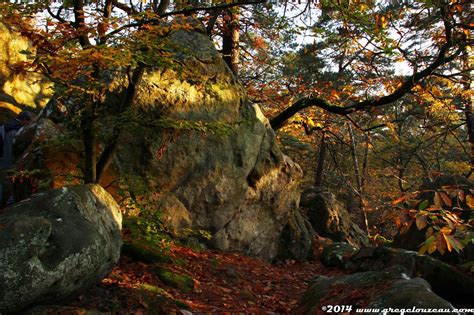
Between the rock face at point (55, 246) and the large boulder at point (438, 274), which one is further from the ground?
the rock face at point (55, 246)

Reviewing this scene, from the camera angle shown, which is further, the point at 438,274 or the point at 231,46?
the point at 231,46

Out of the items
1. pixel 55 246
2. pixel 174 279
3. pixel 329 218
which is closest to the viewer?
pixel 55 246

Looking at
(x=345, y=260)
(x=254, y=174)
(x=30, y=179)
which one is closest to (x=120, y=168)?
(x=30, y=179)

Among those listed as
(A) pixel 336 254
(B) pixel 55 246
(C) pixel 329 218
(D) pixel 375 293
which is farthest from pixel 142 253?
(C) pixel 329 218

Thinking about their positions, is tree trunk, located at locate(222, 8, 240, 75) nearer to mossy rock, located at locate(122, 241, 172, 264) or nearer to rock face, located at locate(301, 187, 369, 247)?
rock face, located at locate(301, 187, 369, 247)

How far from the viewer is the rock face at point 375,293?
3.45 m

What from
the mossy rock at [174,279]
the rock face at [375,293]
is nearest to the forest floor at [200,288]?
the mossy rock at [174,279]

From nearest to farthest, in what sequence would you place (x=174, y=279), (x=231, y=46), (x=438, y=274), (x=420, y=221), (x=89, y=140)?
(x=420, y=221) < (x=89, y=140) < (x=174, y=279) < (x=438, y=274) < (x=231, y=46)

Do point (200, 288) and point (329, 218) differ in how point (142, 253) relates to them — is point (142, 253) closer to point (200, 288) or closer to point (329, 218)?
point (200, 288)

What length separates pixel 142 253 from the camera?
6.07 m

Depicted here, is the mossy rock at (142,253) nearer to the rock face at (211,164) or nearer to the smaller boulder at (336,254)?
the rock face at (211,164)

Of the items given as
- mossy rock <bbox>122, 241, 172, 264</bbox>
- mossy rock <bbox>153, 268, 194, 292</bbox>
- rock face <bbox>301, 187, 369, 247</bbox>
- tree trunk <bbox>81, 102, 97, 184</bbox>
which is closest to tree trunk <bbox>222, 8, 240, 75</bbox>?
rock face <bbox>301, 187, 369, 247</bbox>

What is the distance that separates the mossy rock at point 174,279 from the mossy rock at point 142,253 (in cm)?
35

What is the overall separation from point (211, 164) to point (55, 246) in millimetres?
5155
